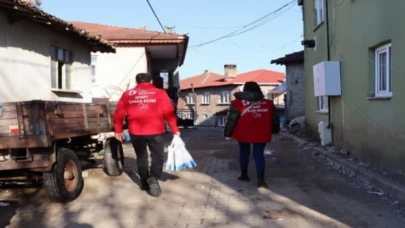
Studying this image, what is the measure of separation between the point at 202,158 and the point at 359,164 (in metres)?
4.00

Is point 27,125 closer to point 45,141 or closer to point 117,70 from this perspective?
point 45,141

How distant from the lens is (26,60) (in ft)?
30.0

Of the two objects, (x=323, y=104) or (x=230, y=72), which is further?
(x=230, y=72)

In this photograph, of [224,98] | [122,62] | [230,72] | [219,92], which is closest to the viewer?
[122,62]

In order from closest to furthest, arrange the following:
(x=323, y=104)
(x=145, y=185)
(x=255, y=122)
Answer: (x=145, y=185)
(x=255, y=122)
(x=323, y=104)

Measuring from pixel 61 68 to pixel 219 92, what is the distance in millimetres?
39287

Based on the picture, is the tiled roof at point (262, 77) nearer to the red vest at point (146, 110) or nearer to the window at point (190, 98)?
the window at point (190, 98)

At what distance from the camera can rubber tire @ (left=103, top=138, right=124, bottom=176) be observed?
841 centimetres

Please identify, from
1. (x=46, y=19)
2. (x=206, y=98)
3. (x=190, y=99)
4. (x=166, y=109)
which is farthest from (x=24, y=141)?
(x=190, y=99)

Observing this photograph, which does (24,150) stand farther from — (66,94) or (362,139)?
(362,139)

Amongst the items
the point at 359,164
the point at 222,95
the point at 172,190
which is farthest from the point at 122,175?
the point at 222,95

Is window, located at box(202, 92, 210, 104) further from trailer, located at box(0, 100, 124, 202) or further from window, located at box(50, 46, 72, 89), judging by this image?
trailer, located at box(0, 100, 124, 202)

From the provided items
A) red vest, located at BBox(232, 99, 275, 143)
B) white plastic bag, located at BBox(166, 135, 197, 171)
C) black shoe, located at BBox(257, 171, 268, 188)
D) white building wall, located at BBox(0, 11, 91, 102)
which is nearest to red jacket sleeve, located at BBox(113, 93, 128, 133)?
white plastic bag, located at BBox(166, 135, 197, 171)

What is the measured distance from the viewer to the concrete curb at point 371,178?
245 inches
